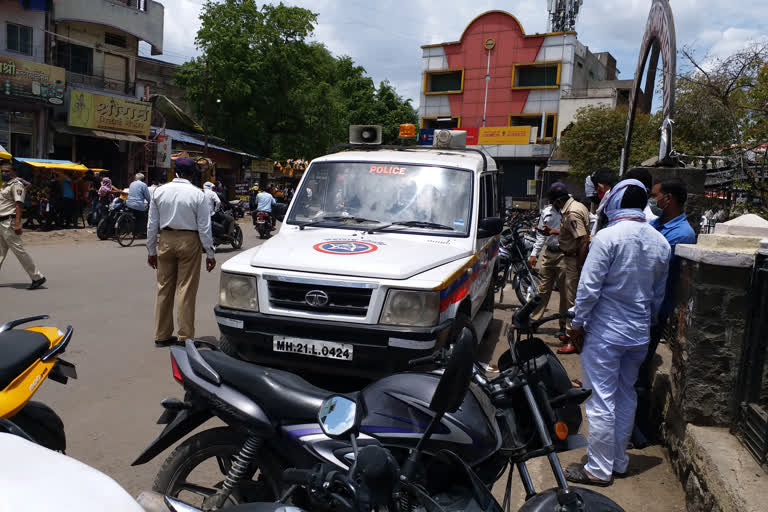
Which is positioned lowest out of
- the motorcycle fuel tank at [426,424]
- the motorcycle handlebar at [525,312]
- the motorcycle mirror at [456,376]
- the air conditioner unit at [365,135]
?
the motorcycle fuel tank at [426,424]

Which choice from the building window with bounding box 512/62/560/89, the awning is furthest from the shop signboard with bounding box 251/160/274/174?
the building window with bounding box 512/62/560/89

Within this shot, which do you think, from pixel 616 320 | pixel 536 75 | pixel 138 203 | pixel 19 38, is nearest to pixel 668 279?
pixel 616 320

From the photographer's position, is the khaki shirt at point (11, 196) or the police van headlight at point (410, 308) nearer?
the police van headlight at point (410, 308)

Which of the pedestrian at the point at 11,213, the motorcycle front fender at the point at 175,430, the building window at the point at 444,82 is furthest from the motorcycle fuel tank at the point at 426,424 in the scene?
the building window at the point at 444,82

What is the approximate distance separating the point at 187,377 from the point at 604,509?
5.87ft

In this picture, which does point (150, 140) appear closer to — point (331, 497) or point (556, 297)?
point (556, 297)

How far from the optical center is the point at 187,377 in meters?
2.72

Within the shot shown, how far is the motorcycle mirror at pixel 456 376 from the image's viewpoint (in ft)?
6.61

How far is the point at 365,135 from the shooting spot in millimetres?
6922

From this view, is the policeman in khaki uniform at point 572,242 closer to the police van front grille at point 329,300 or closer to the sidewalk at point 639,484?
the sidewalk at point 639,484

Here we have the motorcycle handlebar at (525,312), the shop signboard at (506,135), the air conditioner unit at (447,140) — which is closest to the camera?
the motorcycle handlebar at (525,312)

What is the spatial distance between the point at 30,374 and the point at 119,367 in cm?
283

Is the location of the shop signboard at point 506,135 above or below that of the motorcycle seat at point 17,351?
above

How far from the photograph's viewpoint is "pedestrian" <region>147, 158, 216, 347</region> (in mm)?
6059
